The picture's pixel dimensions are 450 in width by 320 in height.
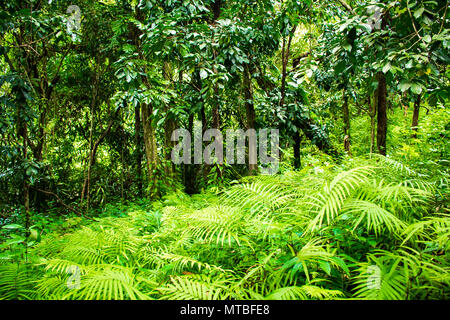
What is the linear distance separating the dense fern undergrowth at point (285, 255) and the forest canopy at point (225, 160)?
1 cm

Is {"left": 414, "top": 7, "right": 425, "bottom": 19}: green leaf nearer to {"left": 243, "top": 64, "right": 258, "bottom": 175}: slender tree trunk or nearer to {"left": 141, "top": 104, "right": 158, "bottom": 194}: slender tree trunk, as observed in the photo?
{"left": 243, "top": 64, "right": 258, "bottom": 175}: slender tree trunk

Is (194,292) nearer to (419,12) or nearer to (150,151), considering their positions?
(419,12)

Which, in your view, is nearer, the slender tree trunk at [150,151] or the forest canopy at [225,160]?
the forest canopy at [225,160]

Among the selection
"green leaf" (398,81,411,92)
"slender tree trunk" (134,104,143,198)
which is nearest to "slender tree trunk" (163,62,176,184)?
"slender tree trunk" (134,104,143,198)

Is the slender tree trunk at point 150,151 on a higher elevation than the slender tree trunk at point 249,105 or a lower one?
lower

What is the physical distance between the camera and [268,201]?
1.81 m

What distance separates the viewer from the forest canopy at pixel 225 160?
1354 mm

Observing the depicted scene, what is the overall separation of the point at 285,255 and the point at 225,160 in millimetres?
2884

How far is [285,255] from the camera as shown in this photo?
148 centimetres

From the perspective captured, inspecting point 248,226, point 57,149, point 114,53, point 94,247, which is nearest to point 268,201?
point 248,226

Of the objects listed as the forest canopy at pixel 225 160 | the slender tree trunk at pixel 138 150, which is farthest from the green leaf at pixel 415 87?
the slender tree trunk at pixel 138 150

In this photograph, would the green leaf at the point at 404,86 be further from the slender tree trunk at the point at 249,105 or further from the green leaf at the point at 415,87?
the slender tree trunk at the point at 249,105
